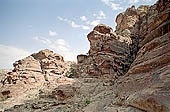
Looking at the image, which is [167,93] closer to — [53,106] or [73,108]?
[73,108]

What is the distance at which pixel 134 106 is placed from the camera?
642 centimetres

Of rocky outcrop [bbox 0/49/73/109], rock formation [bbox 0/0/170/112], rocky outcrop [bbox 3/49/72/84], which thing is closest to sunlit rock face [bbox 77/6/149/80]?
rock formation [bbox 0/0/170/112]

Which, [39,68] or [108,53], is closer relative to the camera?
[108,53]

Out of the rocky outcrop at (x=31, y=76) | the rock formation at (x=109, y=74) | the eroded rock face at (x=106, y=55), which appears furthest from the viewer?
the eroded rock face at (x=106, y=55)

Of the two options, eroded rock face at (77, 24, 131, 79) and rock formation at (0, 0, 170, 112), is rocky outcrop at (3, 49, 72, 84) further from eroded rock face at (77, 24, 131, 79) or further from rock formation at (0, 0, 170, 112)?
eroded rock face at (77, 24, 131, 79)

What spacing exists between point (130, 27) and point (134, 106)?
92.9 feet

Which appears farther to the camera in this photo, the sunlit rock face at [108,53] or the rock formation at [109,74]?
the sunlit rock face at [108,53]

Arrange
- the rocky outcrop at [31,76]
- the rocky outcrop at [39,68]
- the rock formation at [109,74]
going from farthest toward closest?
the rocky outcrop at [39,68] → the rocky outcrop at [31,76] → the rock formation at [109,74]

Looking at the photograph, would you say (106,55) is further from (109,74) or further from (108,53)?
(109,74)

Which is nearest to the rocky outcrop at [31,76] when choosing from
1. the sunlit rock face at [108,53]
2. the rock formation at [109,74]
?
the rock formation at [109,74]

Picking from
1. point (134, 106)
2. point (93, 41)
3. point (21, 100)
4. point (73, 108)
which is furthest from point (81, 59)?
A: point (134, 106)

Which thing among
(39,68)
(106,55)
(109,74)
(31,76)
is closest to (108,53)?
(106,55)

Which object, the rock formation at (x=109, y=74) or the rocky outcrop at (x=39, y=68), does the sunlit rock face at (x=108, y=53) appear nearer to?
the rock formation at (x=109, y=74)

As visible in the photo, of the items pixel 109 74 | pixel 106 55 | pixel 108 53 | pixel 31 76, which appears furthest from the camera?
pixel 108 53
